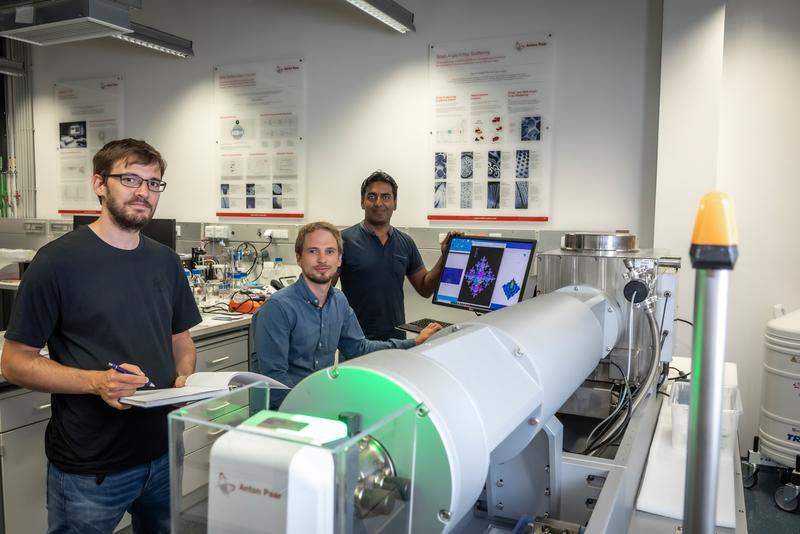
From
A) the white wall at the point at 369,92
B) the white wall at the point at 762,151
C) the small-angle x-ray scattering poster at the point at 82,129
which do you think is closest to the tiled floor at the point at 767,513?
the white wall at the point at 762,151

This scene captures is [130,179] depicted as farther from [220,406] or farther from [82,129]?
[82,129]

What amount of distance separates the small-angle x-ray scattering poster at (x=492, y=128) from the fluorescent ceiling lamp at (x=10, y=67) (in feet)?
11.7

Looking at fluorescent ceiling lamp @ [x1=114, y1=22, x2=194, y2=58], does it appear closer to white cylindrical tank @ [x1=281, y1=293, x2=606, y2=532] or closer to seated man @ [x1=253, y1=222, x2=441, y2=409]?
seated man @ [x1=253, y1=222, x2=441, y2=409]

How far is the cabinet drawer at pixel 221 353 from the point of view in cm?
297

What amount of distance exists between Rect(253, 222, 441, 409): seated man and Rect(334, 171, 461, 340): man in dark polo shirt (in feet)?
2.38

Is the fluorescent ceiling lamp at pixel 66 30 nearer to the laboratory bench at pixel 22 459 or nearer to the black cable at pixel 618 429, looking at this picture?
the laboratory bench at pixel 22 459

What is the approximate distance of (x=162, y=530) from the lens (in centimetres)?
166

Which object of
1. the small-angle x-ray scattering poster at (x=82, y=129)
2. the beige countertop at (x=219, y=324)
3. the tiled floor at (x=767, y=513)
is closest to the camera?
the tiled floor at (x=767, y=513)

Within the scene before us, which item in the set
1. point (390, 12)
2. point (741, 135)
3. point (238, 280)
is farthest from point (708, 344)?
point (238, 280)

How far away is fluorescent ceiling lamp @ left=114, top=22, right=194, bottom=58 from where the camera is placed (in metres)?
3.81

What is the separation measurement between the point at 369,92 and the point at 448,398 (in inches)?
140

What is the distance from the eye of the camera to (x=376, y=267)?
2.86 metres

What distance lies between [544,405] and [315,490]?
1.54ft

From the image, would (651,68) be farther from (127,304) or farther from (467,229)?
(127,304)
